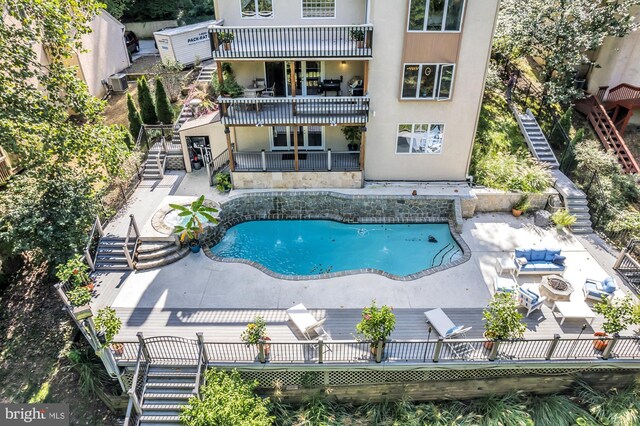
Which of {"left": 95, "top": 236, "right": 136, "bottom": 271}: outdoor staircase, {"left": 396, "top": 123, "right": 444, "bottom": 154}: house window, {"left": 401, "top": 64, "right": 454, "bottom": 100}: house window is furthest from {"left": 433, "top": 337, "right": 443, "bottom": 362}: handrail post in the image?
{"left": 95, "top": 236, "right": 136, "bottom": 271}: outdoor staircase

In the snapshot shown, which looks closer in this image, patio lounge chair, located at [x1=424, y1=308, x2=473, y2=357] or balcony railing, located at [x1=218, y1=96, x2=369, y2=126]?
patio lounge chair, located at [x1=424, y1=308, x2=473, y2=357]

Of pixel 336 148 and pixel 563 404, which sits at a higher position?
pixel 336 148

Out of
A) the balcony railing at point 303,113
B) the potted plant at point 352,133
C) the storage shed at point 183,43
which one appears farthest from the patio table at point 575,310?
the storage shed at point 183,43

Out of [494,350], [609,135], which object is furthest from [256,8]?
[609,135]

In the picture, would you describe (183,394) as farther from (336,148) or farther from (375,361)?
(336,148)

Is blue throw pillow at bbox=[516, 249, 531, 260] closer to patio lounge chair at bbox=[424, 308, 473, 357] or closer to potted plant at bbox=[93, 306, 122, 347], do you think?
patio lounge chair at bbox=[424, 308, 473, 357]

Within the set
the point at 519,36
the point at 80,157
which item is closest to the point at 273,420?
the point at 80,157

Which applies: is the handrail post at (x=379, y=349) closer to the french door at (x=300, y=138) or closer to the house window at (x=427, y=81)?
the house window at (x=427, y=81)

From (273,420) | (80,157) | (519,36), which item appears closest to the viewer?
(273,420)
